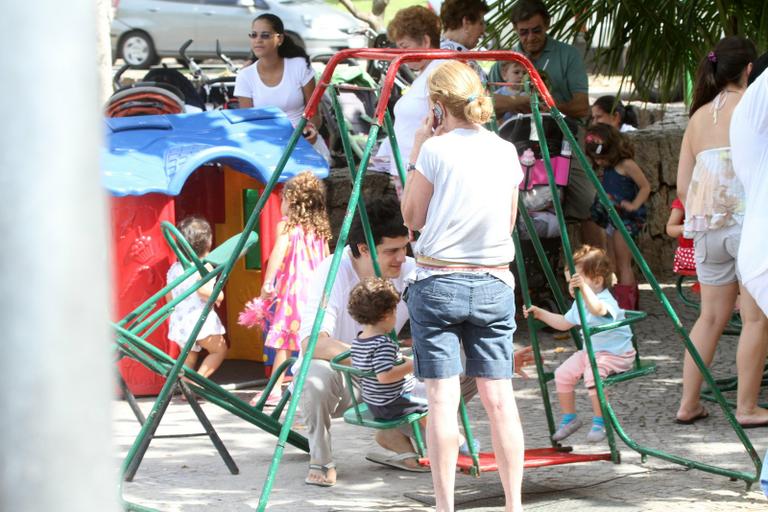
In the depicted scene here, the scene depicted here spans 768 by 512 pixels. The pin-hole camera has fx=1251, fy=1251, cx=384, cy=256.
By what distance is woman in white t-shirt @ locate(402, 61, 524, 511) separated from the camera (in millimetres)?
3760

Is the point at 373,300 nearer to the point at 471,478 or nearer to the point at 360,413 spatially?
the point at 360,413

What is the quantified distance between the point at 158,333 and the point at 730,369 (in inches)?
114

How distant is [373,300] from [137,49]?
50.8 ft

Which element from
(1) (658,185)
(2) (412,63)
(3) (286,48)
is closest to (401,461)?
(2) (412,63)

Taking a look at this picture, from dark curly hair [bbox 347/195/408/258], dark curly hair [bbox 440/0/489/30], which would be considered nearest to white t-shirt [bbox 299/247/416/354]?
dark curly hair [bbox 347/195/408/258]

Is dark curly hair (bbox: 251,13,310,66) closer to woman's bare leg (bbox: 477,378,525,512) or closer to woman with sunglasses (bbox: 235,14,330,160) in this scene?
woman with sunglasses (bbox: 235,14,330,160)

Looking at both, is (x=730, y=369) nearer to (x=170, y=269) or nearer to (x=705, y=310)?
(x=705, y=310)

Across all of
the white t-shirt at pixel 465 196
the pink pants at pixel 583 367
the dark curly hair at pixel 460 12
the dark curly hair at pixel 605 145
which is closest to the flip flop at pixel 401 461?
the pink pants at pixel 583 367

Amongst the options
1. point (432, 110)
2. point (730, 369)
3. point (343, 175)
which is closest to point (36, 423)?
point (432, 110)

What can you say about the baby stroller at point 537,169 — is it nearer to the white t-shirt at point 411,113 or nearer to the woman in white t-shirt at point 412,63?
the woman in white t-shirt at point 412,63

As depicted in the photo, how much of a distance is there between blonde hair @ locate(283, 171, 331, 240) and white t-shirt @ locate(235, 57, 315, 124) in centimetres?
142

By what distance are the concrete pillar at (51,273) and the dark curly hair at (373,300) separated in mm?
3442

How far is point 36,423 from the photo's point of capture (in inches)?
32.6

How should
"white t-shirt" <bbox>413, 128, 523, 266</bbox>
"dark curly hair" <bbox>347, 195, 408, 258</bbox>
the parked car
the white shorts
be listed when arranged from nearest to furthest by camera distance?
the white shorts
"white t-shirt" <bbox>413, 128, 523, 266</bbox>
"dark curly hair" <bbox>347, 195, 408, 258</bbox>
the parked car
